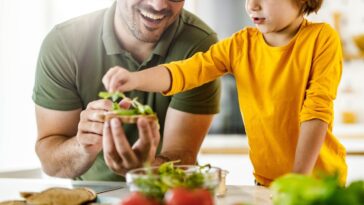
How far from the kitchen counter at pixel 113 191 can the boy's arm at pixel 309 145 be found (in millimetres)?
119

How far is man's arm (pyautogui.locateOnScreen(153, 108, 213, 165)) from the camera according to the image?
185 cm

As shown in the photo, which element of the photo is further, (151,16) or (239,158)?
(239,158)

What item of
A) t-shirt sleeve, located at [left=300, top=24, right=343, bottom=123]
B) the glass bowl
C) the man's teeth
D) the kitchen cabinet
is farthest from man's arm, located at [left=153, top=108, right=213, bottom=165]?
the kitchen cabinet

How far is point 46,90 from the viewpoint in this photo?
6.07 feet

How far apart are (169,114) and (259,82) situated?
17.6 inches

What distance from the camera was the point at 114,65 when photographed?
1.86m

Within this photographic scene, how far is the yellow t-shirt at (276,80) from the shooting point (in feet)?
4.69

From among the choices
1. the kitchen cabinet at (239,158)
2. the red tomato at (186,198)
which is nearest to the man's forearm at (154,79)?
the red tomato at (186,198)

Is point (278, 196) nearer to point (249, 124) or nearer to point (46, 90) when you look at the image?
point (249, 124)

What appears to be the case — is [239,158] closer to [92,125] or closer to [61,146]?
[61,146]

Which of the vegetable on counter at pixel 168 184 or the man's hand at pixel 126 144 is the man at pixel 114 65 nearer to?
the man's hand at pixel 126 144

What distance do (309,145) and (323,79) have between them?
0.18m

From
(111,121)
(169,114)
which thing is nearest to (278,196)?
(111,121)

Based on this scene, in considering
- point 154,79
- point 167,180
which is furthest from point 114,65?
point 167,180
